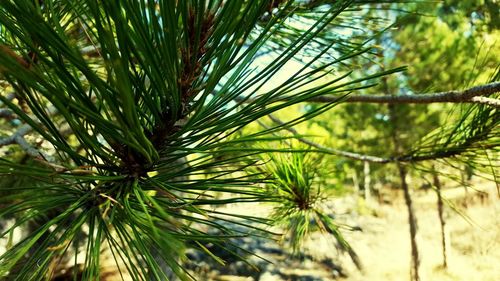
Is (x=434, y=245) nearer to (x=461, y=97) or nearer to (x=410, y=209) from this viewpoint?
(x=410, y=209)

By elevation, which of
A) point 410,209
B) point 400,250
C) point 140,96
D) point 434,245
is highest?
point 410,209

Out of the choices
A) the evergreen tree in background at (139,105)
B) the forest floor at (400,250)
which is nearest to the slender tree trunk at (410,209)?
the forest floor at (400,250)

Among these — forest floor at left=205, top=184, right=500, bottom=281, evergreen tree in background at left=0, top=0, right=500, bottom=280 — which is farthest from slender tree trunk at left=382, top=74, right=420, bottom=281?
evergreen tree in background at left=0, top=0, right=500, bottom=280

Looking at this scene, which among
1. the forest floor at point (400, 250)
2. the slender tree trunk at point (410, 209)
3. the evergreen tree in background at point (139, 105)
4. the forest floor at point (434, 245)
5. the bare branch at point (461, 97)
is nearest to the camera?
the evergreen tree in background at point (139, 105)

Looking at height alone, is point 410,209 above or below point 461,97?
above

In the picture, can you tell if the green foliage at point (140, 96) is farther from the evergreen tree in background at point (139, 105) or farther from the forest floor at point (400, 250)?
the forest floor at point (400, 250)

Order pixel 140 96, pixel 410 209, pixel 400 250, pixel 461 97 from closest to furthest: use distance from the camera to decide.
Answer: pixel 140 96, pixel 461 97, pixel 410 209, pixel 400 250

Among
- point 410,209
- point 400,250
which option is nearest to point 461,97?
point 410,209

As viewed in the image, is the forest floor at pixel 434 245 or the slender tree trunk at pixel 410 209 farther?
the forest floor at pixel 434 245

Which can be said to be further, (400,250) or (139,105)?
(400,250)

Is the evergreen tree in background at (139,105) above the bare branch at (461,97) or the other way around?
the other way around
